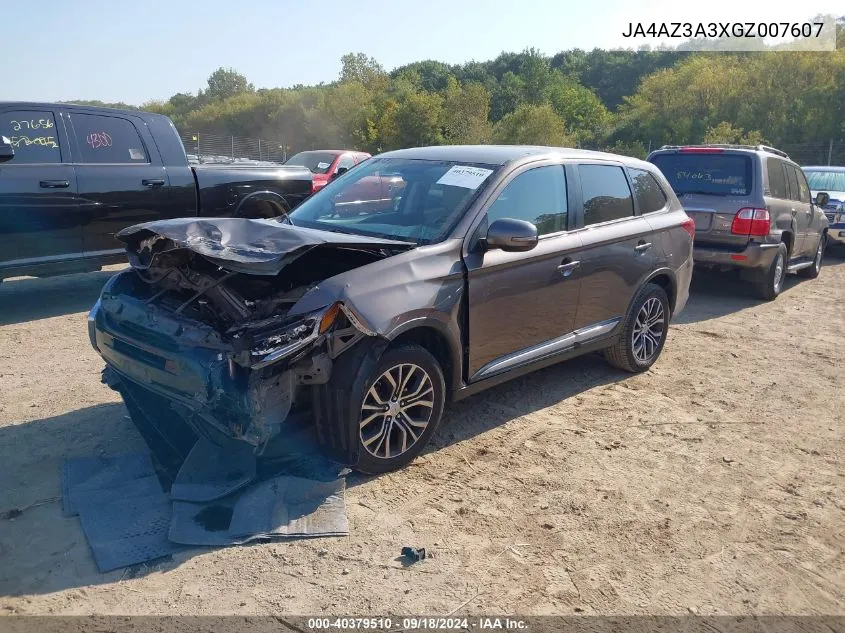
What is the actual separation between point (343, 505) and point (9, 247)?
5.00 meters

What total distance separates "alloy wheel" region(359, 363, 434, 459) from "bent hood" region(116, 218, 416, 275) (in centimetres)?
73

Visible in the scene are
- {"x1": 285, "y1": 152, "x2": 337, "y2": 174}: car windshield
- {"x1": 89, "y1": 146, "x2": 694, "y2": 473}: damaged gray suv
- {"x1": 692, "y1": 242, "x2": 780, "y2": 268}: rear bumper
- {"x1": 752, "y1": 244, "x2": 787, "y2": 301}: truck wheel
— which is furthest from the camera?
{"x1": 285, "y1": 152, "x2": 337, "y2": 174}: car windshield

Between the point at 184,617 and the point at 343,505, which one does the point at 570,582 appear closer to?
the point at 343,505

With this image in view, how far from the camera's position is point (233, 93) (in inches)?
2985

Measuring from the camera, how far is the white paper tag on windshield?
461cm

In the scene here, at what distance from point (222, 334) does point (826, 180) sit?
13702 millimetres

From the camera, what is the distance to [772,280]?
910cm

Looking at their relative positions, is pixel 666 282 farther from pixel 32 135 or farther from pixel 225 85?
pixel 225 85

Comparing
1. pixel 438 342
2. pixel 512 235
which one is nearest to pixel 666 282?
pixel 512 235

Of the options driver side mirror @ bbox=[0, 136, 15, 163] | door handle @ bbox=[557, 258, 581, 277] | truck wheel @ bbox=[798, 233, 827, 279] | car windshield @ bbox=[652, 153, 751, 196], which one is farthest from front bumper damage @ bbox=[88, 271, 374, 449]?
truck wheel @ bbox=[798, 233, 827, 279]

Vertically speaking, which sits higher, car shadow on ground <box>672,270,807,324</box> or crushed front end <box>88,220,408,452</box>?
crushed front end <box>88,220,408,452</box>

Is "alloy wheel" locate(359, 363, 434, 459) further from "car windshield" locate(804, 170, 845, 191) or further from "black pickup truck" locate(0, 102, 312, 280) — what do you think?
"car windshield" locate(804, 170, 845, 191)

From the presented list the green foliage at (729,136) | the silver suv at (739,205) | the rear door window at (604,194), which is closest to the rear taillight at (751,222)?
the silver suv at (739,205)

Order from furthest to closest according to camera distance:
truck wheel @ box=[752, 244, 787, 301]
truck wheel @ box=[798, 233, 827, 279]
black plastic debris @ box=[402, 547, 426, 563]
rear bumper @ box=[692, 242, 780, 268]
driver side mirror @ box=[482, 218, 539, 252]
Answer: truck wheel @ box=[798, 233, 827, 279]
truck wheel @ box=[752, 244, 787, 301]
rear bumper @ box=[692, 242, 780, 268]
driver side mirror @ box=[482, 218, 539, 252]
black plastic debris @ box=[402, 547, 426, 563]
